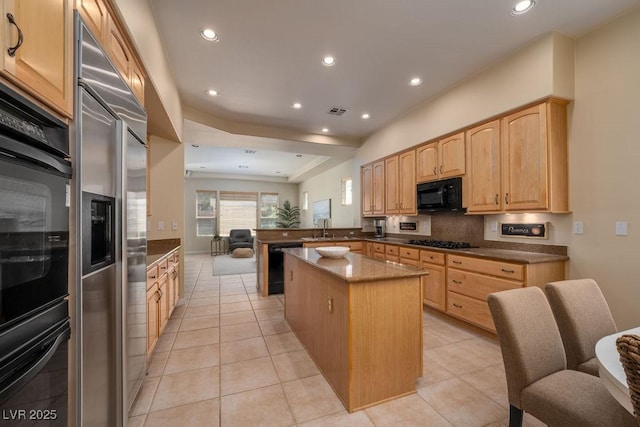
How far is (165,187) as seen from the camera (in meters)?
Answer: 3.84

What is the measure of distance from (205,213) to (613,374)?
1036 centimetres

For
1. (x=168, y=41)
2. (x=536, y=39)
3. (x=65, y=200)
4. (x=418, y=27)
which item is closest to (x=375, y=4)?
(x=418, y=27)

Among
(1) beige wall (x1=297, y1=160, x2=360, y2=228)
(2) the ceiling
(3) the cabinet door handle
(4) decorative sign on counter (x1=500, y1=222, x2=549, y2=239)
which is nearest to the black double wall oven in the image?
(3) the cabinet door handle

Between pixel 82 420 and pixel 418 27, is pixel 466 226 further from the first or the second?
pixel 82 420

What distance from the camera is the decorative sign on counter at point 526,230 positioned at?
2800 millimetres

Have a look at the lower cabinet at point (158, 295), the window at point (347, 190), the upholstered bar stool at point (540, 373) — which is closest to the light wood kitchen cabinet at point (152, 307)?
the lower cabinet at point (158, 295)

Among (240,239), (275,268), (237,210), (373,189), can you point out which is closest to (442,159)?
(373,189)

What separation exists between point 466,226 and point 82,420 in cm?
404

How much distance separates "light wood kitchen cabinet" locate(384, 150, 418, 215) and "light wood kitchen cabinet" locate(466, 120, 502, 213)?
3.24ft

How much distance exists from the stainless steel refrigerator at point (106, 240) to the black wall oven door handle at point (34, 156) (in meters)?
0.10

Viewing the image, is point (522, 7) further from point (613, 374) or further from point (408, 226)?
point (408, 226)

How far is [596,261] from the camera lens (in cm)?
241

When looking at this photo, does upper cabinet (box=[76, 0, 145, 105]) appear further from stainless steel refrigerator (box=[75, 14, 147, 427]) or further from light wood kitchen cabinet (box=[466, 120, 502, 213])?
light wood kitchen cabinet (box=[466, 120, 502, 213])

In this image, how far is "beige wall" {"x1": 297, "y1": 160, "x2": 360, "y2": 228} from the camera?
6.32 m
